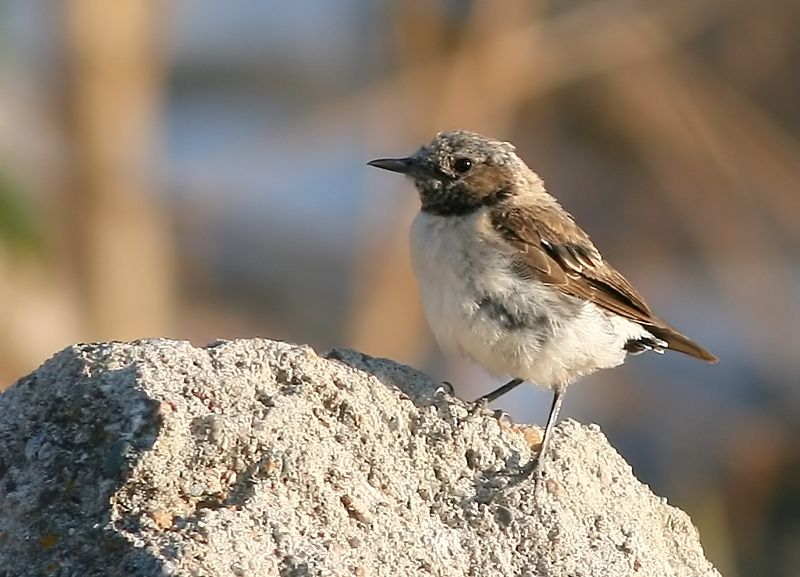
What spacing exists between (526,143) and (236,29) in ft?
22.2

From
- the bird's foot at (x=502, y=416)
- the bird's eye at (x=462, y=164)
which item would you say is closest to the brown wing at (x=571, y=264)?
the bird's eye at (x=462, y=164)

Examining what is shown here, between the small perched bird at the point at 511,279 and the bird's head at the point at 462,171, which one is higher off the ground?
the bird's head at the point at 462,171

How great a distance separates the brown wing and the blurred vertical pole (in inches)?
294

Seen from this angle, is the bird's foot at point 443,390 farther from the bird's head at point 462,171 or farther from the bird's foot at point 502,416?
the bird's head at point 462,171

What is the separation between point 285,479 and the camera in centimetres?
405

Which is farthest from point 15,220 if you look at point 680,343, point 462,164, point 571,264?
point 680,343

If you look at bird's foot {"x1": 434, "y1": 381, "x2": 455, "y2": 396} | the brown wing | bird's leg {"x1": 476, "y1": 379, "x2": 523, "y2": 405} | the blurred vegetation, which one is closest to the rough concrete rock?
bird's foot {"x1": 434, "y1": 381, "x2": 455, "y2": 396}

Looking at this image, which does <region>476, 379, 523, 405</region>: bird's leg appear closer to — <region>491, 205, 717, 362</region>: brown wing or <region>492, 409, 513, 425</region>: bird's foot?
<region>492, 409, 513, 425</region>: bird's foot

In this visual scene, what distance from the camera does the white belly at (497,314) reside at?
5.61 meters

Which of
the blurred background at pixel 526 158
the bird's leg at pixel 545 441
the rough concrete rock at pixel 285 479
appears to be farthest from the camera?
the blurred background at pixel 526 158

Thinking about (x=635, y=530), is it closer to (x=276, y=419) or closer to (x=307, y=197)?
(x=276, y=419)

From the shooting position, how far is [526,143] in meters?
18.4

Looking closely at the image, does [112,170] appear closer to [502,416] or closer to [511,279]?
[511,279]

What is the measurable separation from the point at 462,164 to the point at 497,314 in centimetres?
93
